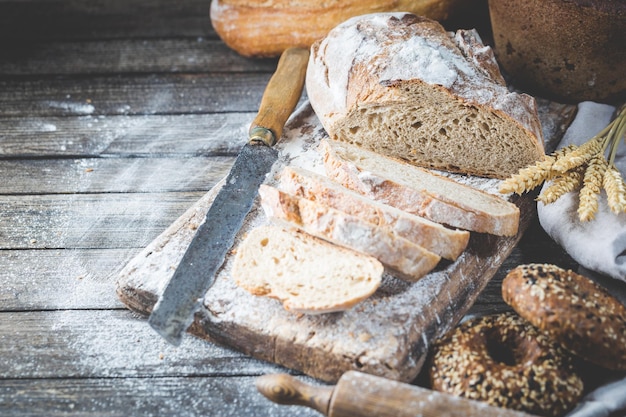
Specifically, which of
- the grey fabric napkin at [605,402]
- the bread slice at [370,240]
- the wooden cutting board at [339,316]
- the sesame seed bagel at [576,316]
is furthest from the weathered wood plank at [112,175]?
the grey fabric napkin at [605,402]

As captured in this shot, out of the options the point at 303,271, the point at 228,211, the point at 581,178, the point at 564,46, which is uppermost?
the point at 564,46

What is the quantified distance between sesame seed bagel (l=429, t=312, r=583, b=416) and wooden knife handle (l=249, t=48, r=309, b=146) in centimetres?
129

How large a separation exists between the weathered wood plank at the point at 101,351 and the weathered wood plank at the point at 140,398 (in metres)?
0.03

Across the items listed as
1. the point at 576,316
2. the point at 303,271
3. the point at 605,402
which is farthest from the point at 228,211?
the point at 605,402

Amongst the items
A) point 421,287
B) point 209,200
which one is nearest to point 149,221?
point 209,200

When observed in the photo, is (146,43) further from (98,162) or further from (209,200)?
(209,200)

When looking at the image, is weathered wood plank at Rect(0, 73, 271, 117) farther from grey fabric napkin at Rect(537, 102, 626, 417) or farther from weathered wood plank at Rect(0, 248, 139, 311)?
grey fabric napkin at Rect(537, 102, 626, 417)

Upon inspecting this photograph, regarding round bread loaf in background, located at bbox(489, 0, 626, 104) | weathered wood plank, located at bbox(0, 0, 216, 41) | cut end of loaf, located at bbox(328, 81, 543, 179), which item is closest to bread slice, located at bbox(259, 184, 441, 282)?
cut end of loaf, located at bbox(328, 81, 543, 179)

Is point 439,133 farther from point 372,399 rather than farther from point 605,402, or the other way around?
point 372,399

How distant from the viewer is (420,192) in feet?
8.28

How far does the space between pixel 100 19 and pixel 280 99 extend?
2099mm

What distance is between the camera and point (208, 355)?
234cm

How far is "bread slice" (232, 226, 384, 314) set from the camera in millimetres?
2162

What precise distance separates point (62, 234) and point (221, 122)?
1.11 metres
